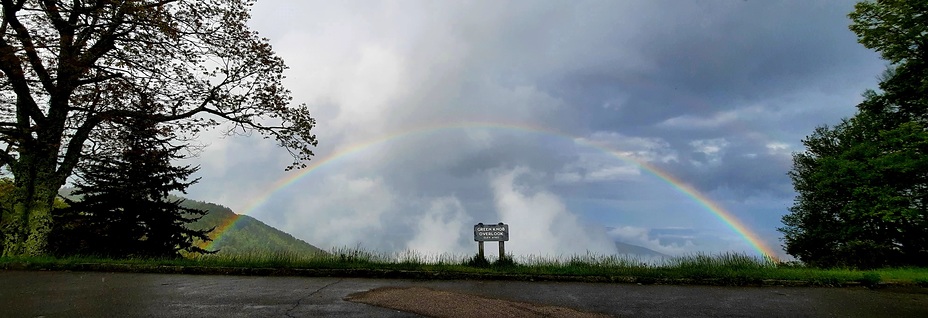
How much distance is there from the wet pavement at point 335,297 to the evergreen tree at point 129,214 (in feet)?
32.6

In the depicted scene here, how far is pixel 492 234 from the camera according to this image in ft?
40.2

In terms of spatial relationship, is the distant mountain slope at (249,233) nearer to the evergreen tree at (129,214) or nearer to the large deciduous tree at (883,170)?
the evergreen tree at (129,214)

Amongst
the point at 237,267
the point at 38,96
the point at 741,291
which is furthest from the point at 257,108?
the point at 741,291

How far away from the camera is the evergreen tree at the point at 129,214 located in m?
18.1

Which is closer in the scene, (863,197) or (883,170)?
(883,170)

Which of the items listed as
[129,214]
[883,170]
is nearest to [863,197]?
[883,170]

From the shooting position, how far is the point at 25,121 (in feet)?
49.4

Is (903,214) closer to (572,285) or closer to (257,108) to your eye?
(572,285)

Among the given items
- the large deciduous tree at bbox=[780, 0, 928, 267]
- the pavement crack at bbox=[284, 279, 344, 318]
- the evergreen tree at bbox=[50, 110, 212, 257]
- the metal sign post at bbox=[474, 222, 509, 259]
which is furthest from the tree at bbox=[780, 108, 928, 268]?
the evergreen tree at bbox=[50, 110, 212, 257]

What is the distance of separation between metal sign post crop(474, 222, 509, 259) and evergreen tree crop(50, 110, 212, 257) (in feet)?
40.7

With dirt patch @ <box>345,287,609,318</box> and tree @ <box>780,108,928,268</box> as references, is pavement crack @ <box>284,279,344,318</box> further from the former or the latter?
tree @ <box>780,108,928,268</box>

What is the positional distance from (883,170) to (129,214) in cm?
3723

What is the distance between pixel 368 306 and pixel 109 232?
57.8ft

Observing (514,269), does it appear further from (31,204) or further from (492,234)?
(31,204)
